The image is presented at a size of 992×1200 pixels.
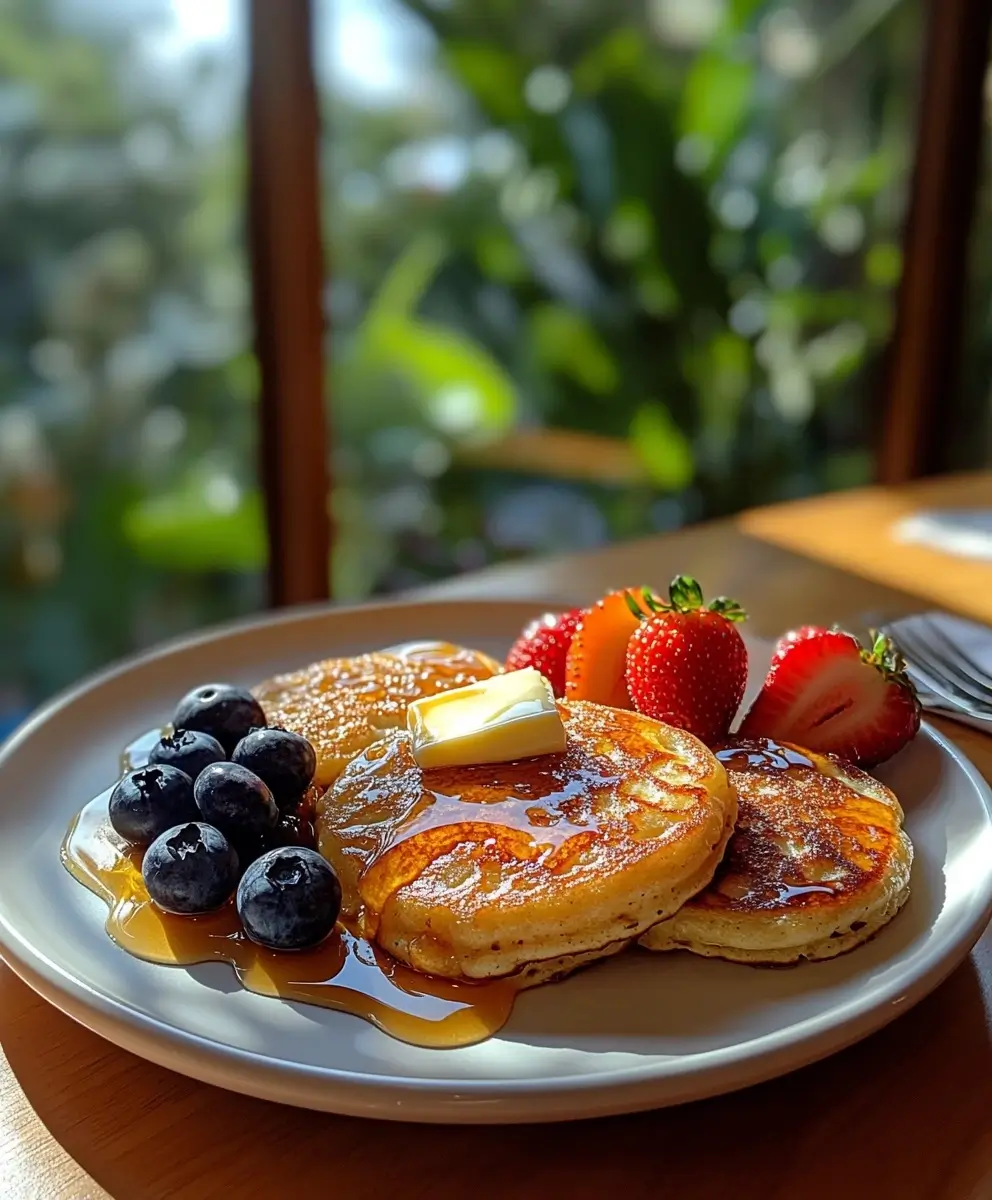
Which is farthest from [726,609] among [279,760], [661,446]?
[661,446]

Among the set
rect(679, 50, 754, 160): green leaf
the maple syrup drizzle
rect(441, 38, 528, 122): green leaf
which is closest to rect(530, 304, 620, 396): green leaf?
rect(441, 38, 528, 122): green leaf

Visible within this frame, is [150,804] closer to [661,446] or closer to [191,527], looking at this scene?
[191,527]

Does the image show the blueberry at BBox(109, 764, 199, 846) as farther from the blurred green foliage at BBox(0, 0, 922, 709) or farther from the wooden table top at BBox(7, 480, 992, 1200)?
the blurred green foliage at BBox(0, 0, 922, 709)

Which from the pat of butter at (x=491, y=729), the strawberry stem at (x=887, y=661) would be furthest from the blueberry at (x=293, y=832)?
the strawberry stem at (x=887, y=661)

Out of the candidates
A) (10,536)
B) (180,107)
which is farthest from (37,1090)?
(180,107)

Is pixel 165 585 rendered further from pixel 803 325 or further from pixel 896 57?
pixel 896 57

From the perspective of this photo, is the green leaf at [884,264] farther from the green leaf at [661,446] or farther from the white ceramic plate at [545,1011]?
the white ceramic plate at [545,1011]
